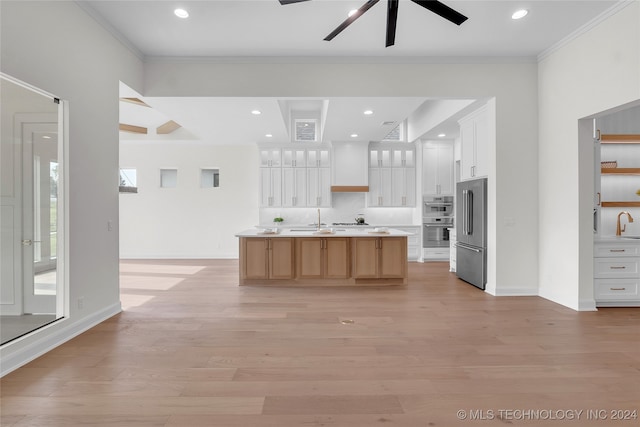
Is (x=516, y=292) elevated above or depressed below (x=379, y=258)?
below

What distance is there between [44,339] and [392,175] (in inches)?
276

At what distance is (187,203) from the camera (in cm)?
844

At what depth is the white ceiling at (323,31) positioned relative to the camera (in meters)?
3.36

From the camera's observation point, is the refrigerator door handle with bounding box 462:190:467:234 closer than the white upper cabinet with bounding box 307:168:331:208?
Yes

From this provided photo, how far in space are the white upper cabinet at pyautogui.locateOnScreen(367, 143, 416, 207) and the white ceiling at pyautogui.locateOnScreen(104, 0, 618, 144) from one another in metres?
2.90

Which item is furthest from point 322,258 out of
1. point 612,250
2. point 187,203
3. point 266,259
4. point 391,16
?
point 187,203

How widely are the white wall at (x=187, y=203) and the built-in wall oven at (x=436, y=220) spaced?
4.22 metres

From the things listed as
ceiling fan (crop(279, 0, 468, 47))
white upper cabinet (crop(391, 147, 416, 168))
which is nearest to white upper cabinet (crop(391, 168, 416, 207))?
white upper cabinet (crop(391, 147, 416, 168))

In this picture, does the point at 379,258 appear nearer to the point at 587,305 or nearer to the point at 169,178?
the point at 587,305

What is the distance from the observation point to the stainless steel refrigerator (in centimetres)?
484

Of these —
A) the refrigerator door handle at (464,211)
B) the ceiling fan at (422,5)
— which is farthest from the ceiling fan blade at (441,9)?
the refrigerator door handle at (464,211)

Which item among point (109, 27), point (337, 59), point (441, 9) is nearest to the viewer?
point (441, 9)

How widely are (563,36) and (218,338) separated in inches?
207

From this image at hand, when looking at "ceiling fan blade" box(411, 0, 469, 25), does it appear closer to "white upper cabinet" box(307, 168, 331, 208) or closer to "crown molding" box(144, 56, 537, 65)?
"crown molding" box(144, 56, 537, 65)
